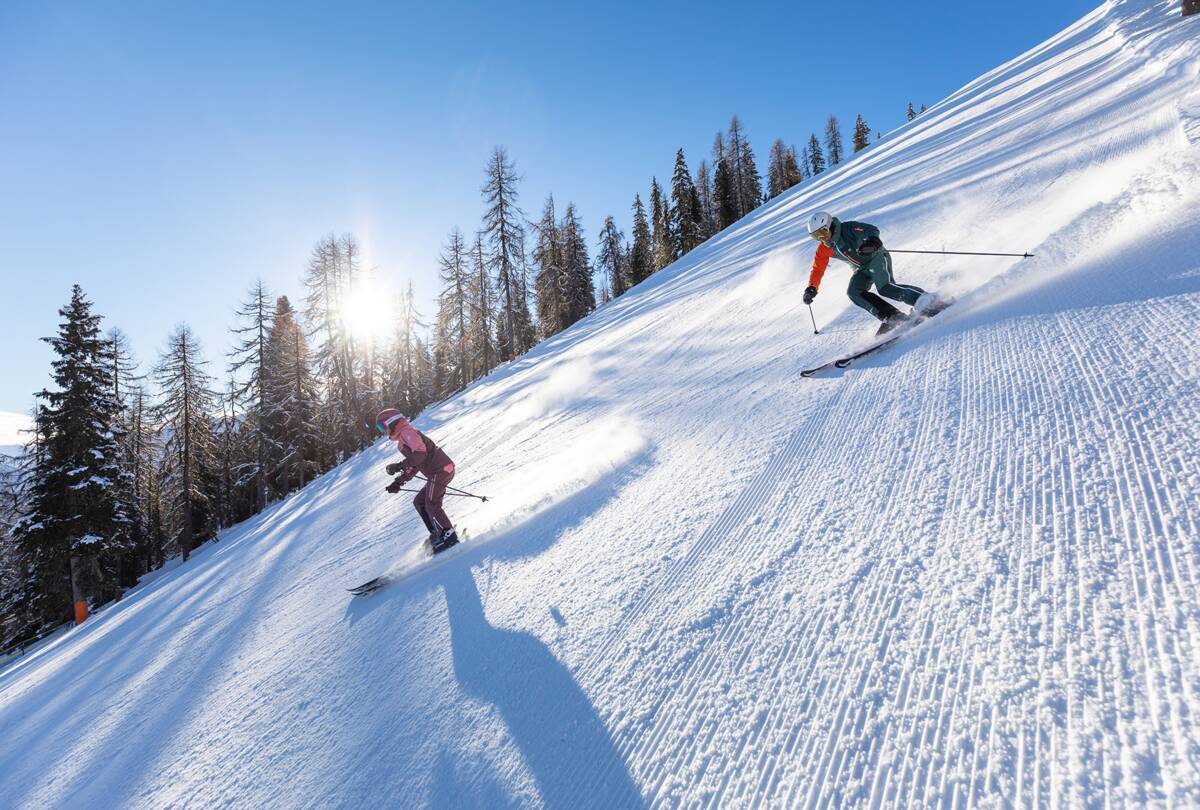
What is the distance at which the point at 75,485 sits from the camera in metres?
21.4

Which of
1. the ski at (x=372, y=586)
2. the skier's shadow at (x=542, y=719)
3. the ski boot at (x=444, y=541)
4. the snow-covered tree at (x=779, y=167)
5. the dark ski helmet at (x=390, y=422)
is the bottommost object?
the skier's shadow at (x=542, y=719)

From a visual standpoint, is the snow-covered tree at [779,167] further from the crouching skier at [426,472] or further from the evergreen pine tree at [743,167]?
the crouching skier at [426,472]

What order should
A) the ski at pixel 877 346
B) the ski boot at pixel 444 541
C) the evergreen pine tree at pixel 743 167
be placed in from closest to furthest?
the ski at pixel 877 346
the ski boot at pixel 444 541
the evergreen pine tree at pixel 743 167

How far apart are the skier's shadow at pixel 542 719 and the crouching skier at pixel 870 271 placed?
5.03m

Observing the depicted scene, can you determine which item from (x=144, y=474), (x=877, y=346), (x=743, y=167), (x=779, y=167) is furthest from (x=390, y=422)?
(x=779, y=167)

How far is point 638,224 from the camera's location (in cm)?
5081

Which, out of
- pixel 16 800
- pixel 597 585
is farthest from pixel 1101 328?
pixel 16 800

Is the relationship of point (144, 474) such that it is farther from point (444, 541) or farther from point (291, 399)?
point (444, 541)

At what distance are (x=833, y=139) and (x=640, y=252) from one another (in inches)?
1692

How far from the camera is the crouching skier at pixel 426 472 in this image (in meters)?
5.66

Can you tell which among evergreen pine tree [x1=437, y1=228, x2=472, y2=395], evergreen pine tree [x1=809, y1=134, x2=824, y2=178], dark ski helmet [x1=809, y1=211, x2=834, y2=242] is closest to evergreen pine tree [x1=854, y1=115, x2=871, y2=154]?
evergreen pine tree [x1=809, y1=134, x2=824, y2=178]

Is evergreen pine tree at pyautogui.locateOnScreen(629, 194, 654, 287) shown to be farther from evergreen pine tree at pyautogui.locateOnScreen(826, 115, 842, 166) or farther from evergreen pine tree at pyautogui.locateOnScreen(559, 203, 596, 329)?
evergreen pine tree at pyautogui.locateOnScreen(826, 115, 842, 166)

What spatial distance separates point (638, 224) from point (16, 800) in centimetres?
5205

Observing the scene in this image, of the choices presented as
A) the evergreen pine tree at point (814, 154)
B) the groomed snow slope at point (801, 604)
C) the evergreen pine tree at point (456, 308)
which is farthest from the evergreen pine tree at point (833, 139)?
the groomed snow slope at point (801, 604)
